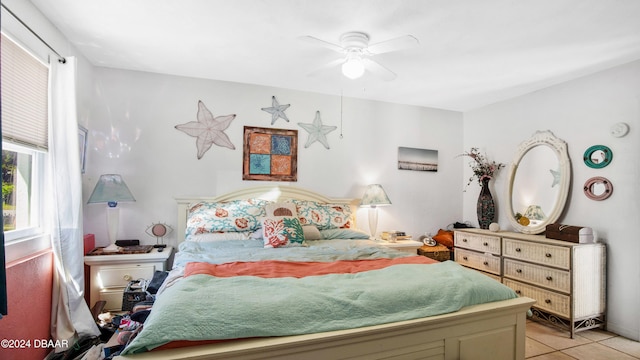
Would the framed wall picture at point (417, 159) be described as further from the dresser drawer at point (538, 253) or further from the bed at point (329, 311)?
the bed at point (329, 311)

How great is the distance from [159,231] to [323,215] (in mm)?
1660

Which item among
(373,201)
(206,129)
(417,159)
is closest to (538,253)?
(373,201)

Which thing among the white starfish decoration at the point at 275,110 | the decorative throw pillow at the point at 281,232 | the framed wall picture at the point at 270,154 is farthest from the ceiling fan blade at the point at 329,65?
the decorative throw pillow at the point at 281,232

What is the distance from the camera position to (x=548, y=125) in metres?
3.42

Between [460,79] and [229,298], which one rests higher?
[460,79]

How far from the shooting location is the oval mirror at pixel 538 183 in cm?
323

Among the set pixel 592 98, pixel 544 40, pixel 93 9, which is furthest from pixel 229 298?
pixel 592 98

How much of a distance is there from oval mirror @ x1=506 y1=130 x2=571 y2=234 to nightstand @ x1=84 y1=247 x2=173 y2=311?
12.6ft

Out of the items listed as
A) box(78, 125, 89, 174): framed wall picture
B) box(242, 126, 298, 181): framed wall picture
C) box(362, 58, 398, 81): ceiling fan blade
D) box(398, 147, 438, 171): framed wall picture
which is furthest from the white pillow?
box(398, 147, 438, 171): framed wall picture

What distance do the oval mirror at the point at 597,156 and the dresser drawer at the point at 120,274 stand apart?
416 centimetres

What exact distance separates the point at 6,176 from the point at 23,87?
22.8 inches

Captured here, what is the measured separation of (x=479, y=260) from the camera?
362 centimetres

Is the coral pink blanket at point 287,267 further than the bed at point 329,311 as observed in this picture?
Yes

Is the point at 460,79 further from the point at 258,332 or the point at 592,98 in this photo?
the point at 258,332
